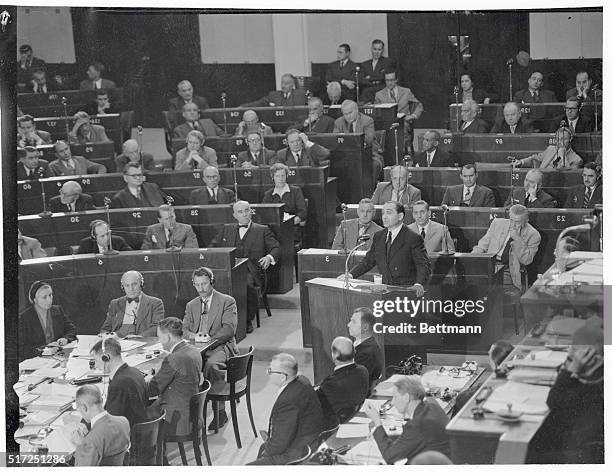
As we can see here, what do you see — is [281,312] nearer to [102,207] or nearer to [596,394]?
[102,207]

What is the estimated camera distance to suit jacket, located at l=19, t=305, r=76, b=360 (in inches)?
310

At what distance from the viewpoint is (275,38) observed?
7.85 meters

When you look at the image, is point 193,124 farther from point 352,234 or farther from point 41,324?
point 41,324

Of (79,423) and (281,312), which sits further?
(281,312)

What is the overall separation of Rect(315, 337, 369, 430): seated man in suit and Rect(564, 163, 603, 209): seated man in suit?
1541 millimetres

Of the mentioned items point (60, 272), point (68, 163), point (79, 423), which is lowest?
point (79, 423)

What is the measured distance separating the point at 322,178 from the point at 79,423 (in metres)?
2.09

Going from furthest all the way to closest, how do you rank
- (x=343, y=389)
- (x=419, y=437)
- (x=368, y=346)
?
(x=368, y=346) → (x=343, y=389) → (x=419, y=437)

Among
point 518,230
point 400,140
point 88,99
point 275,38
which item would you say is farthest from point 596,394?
point 88,99

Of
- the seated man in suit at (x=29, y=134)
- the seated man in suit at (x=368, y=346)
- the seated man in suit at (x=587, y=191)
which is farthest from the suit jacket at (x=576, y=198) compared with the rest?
the seated man in suit at (x=29, y=134)

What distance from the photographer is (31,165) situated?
8023 millimetres

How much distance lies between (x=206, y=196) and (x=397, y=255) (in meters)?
1.29

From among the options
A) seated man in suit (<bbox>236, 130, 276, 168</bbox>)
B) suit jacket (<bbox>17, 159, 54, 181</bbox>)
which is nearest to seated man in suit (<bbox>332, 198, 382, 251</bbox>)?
seated man in suit (<bbox>236, 130, 276, 168</bbox>)

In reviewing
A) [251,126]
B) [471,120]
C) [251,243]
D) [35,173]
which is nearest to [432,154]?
[471,120]
